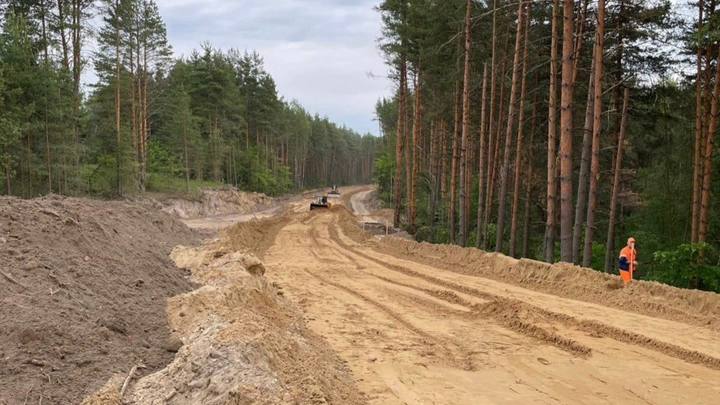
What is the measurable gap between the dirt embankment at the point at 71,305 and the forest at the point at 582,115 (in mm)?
10650

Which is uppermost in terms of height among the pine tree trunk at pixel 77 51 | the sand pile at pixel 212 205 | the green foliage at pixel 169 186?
the pine tree trunk at pixel 77 51

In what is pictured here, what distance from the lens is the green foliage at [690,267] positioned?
1262 centimetres

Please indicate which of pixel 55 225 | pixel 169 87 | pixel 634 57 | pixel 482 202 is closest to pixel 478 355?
pixel 55 225

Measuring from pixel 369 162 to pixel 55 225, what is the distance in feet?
481

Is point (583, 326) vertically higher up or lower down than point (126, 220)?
lower down

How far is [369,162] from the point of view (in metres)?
154

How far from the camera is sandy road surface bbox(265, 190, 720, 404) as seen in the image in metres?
5.61

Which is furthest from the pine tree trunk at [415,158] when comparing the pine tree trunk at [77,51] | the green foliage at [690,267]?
the pine tree trunk at [77,51]

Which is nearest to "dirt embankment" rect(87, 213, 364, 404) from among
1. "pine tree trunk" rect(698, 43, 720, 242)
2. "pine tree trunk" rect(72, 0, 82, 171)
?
"pine tree trunk" rect(698, 43, 720, 242)

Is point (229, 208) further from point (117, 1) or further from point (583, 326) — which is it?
point (583, 326)

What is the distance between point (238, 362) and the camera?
446cm

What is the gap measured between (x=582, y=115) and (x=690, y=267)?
10.2 meters

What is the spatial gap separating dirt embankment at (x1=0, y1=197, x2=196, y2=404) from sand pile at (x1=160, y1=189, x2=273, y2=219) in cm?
2305

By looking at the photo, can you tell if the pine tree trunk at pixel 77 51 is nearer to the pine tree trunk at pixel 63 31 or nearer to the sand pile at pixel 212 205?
the pine tree trunk at pixel 63 31
